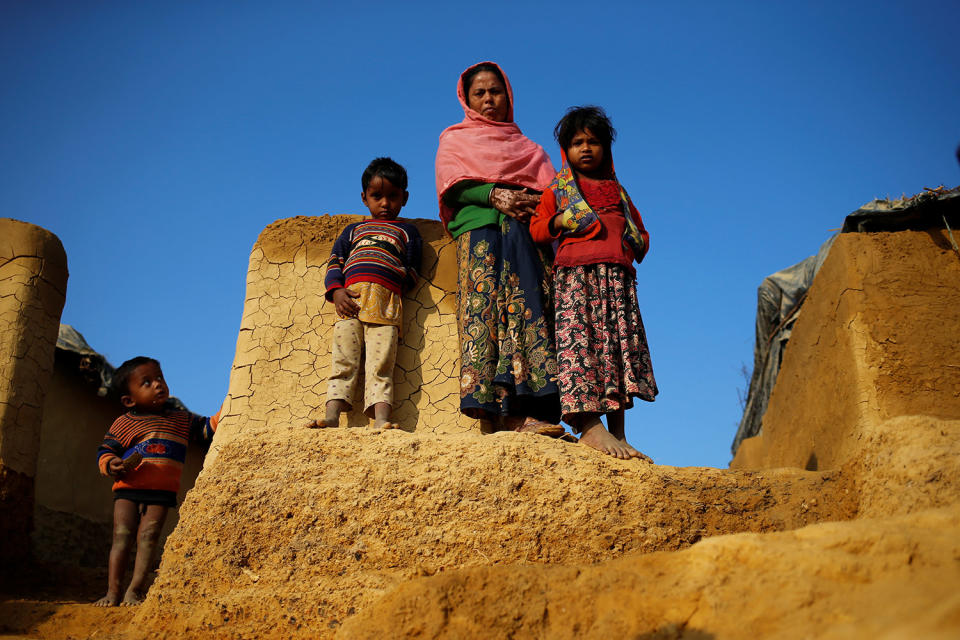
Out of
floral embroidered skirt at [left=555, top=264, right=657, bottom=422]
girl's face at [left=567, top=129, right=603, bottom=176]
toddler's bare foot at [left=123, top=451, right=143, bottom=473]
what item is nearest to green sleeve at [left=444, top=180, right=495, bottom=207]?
girl's face at [left=567, top=129, right=603, bottom=176]

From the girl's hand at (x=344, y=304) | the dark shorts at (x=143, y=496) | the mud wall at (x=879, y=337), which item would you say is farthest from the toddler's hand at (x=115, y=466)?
the mud wall at (x=879, y=337)

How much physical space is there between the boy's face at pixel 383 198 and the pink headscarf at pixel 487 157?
272mm

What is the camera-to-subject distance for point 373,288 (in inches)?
169

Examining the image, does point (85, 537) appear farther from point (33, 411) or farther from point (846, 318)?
point (846, 318)

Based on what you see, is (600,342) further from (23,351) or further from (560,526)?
(23,351)

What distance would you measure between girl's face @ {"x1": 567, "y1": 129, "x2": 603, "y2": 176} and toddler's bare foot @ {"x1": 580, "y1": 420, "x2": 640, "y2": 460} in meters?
1.37

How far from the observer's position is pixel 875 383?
363 cm

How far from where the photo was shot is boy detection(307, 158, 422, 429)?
411 cm

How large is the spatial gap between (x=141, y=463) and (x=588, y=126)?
288 cm

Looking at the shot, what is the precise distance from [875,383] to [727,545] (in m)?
1.85

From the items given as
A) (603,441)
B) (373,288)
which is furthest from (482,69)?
(603,441)

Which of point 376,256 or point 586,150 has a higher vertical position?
point 586,150

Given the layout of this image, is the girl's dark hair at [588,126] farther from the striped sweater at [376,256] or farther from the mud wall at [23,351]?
the mud wall at [23,351]

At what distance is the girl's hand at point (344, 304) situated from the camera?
13.8 feet
